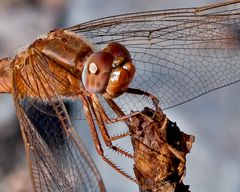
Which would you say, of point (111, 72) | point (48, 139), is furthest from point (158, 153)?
point (48, 139)

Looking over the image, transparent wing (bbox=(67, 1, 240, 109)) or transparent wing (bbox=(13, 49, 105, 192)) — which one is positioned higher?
transparent wing (bbox=(67, 1, 240, 109))

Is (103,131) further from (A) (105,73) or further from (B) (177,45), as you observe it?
(B) (177,45)

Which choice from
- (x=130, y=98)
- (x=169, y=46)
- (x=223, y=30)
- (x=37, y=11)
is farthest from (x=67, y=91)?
(x=37, y=11)

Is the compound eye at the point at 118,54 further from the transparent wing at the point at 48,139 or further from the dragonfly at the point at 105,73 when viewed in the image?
the transparent wing at the point at 48,139

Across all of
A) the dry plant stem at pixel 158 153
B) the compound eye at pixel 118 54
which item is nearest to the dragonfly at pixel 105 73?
the compound eye at pixel 118 54

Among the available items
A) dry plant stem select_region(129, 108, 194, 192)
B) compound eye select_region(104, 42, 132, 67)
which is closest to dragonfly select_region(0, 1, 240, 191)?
compound eye select_region(104, 42, 132, 67)

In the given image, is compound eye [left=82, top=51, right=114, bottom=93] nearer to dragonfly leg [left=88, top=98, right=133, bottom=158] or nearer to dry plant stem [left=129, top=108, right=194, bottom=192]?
dragonfly leg [left=88, top=98, right=133, bottom=158]

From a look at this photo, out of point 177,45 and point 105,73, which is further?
point 177,45

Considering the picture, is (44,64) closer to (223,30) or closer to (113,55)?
(113,55)
